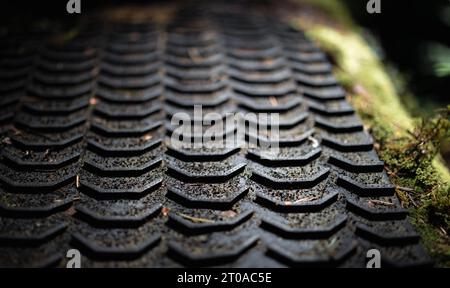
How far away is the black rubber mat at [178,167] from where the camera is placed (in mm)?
1887

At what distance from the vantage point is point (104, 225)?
2.00 m

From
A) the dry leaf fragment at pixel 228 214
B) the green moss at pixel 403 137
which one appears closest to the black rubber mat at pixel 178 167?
the dry leaf fragment at pixel 228 214

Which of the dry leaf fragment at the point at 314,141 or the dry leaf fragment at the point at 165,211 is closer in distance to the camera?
the dry leaf fragment at the point at 165,211

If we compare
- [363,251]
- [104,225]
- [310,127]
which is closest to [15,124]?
[104,225]

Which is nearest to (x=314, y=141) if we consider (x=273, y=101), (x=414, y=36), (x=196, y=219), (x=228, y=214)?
(x=273, y=101)

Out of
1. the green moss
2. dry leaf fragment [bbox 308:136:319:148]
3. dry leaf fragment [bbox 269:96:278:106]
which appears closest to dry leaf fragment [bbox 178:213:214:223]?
dry leaf fragment [bbox 308:136:319:148]

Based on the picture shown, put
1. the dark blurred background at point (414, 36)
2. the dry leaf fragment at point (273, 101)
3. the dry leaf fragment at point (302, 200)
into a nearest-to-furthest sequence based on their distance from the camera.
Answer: the dry leaf fragment at point (302, 200), the dry leaf fragment at point (273, 101), the dark blurred background at point (414, 36)

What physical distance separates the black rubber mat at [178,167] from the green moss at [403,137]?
0.15 metres

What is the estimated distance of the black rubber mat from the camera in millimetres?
1887

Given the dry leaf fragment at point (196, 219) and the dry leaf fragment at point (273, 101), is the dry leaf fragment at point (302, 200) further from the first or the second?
the dry leaf fragment at point (273, 101)

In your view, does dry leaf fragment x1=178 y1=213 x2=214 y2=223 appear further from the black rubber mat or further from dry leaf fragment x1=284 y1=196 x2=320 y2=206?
dry leaf fragment x1=284 y1=196 x2=320 y2=206

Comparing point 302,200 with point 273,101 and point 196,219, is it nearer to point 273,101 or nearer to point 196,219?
point 196,219

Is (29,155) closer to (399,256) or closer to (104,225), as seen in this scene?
(104,225)

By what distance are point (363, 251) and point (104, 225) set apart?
4.98ft
